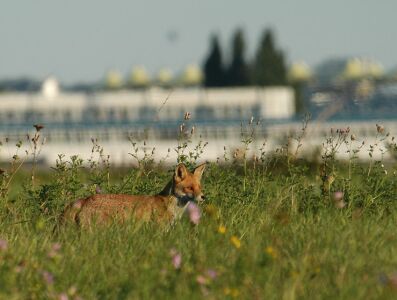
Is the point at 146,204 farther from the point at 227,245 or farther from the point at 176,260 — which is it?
the point at 176,260

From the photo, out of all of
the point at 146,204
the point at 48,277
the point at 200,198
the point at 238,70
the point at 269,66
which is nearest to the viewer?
the point at 48,277

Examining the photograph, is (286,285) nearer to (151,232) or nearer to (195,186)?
(151,232)

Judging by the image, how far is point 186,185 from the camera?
1197cm

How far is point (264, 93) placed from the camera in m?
153

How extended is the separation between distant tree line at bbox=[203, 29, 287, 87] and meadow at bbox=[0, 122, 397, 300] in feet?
457

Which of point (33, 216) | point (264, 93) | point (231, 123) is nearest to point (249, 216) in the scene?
point (33, 216)

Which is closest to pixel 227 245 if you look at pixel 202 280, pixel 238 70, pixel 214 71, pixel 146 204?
pixel 202 280

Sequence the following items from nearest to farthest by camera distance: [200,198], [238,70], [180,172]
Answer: [200,198]
[180,172]
[238,70]

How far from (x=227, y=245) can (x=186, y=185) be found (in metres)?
3.41

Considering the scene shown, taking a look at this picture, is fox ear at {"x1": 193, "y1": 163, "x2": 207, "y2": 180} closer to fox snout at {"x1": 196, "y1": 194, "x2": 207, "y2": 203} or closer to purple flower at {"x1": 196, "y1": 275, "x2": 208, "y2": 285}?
fox snout at {"x1": 196, "y1": 194, "x2": 207, "y2": 203}

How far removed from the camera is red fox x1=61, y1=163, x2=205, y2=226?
1053 cm

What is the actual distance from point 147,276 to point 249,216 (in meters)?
2.85

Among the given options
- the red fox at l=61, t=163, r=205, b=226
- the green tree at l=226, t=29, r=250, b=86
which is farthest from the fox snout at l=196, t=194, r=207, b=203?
the green tree at l=226, t=29, r=250, b=86

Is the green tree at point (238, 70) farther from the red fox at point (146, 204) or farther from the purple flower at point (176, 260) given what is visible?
the purple flower at point (176, 260)
